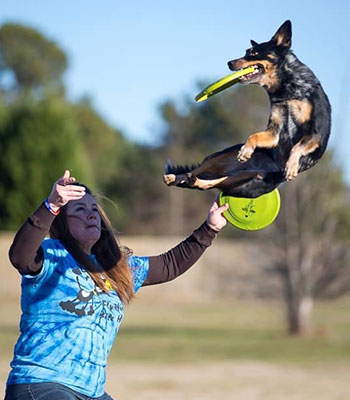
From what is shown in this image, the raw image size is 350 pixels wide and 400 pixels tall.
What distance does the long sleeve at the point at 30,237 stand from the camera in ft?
15.5

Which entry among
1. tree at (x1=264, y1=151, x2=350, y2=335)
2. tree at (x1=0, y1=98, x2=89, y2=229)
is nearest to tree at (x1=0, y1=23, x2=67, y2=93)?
tree at (x1=0, y1=98, x2=89, y2=229)

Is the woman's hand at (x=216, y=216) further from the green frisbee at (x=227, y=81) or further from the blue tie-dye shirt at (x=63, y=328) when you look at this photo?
the green frisbee at (x=227, y=81)

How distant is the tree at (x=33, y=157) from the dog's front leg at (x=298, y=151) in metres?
Result: 38.4

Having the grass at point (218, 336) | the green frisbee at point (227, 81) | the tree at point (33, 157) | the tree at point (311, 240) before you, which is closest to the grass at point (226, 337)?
the grass at point (218, 336)

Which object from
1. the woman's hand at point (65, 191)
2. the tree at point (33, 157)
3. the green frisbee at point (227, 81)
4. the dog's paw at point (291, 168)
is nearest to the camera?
the dog's paw at point (291, 168)

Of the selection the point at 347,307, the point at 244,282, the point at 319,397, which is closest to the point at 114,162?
the point at 244,282

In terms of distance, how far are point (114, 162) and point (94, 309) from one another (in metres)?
58.6

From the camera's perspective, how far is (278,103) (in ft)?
14.2

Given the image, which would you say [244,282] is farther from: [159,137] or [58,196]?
[58,196]

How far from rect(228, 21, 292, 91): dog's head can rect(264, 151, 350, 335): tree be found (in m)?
19.0

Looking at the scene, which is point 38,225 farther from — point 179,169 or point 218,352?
point 218,352

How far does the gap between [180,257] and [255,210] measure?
2.81 ft

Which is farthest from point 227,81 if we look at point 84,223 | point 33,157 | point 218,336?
point 33,157

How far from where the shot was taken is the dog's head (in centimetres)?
433
